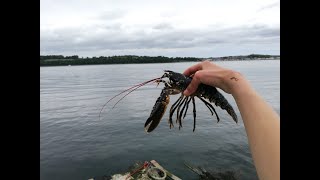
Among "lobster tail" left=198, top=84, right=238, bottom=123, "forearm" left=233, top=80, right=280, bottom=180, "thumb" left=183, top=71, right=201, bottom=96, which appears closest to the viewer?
"forearm" left=233, top=80, right=280, bottom=180

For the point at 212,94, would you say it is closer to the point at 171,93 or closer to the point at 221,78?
the point at 171,93

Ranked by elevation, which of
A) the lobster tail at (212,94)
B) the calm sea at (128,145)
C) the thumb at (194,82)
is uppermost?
the thumb at (194,82)

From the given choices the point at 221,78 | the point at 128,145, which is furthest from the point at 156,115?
the point at 128,145

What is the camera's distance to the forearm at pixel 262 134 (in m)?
1.51

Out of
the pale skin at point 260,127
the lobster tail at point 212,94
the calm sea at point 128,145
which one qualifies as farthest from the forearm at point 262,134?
the calm sea at point 128,145

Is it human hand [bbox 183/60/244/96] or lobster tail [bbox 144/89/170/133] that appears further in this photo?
lobster tail [bbox 144/89/170/133]

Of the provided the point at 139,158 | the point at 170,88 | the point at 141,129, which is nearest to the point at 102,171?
the point at 139,158

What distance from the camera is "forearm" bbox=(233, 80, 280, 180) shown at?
4.97ft

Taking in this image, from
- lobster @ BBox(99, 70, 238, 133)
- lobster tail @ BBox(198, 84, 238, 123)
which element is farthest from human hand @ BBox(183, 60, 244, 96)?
lobster tail @ BBox(198, 84, 238, 123)

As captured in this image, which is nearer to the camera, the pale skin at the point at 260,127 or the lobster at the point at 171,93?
the pale skin at the point at 260,127

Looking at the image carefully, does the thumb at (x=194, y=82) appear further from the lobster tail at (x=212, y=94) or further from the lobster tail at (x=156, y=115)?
the lobster tail at (x=212, y=94)

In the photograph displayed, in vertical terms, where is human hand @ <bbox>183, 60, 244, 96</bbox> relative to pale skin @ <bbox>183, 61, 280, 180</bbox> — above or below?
above

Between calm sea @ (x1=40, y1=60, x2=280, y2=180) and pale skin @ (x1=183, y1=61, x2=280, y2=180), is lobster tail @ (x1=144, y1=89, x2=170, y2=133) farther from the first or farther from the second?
calm sea @ (x1=40, y1=60, x2=280, y2=180)
